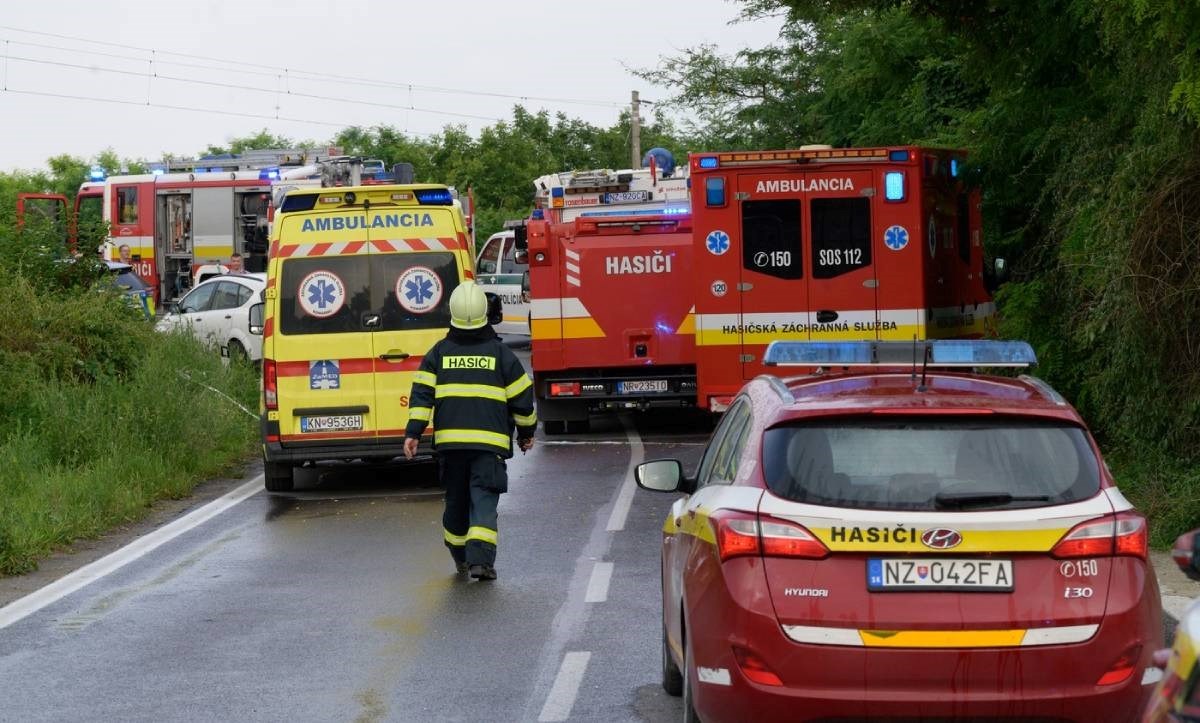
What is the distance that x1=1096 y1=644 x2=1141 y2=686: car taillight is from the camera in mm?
5613

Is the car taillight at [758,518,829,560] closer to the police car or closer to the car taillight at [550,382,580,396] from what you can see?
the police car

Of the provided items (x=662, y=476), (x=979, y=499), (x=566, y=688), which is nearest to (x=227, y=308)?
(x=566, y=688)

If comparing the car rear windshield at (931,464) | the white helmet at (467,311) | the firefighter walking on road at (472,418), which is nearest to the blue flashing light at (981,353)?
the car rear windshield at (931,464)

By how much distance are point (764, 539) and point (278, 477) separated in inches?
421

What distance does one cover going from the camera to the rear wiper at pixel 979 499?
571 centimetres

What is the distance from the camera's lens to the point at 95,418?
1662 centimetres

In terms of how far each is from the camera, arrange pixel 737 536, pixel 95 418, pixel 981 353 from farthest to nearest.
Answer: pixel 95 418 → pixel 981 353 → pixel 737 536

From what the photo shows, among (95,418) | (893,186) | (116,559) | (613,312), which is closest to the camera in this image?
(116,559)

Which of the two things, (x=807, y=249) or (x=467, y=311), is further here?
(x=807, y=249)

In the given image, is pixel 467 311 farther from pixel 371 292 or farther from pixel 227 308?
pixel 227 308

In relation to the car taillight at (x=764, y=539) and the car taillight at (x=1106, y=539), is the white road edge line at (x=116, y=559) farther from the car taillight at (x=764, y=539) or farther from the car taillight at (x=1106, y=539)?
the car taillight at (x=1106, y=539)

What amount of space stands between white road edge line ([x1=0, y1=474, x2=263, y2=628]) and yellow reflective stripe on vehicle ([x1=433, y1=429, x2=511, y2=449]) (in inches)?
97.3

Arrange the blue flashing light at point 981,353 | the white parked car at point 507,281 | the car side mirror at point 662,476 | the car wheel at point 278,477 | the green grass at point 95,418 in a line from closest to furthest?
1. the blue flashing light at point 981,353
2. the car side mirror at point 662,476
3. the green grass at point 95,418
4. the car wheel at point 278,477
5. the white parked car at point 507,281

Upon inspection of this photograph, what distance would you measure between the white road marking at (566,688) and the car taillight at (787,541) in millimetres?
2125
